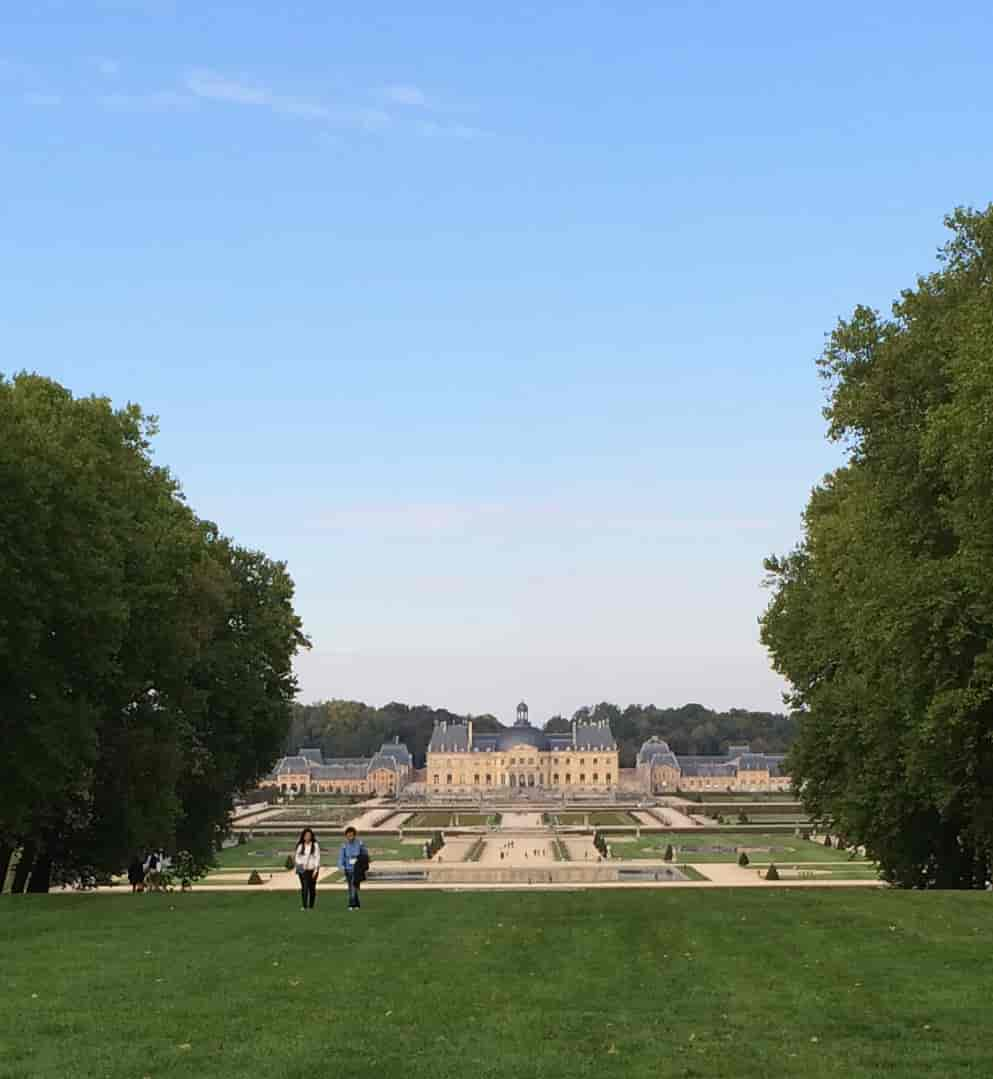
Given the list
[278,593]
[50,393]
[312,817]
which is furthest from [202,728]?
[312,817]

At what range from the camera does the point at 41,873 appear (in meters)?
26.3

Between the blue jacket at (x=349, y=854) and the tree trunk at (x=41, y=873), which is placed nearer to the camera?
the blue jacket at (x=349, y=854)

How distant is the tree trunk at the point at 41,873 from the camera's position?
26017 mm

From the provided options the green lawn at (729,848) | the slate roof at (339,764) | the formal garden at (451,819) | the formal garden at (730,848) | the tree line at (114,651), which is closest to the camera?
the tree line at (114,651)

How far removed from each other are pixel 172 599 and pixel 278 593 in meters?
8.65

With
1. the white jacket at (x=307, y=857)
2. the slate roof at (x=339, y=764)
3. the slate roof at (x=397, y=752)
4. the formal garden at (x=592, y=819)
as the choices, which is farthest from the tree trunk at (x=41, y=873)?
the slate roof at (x=397, y=752)

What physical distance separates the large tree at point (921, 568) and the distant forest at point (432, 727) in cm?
14647

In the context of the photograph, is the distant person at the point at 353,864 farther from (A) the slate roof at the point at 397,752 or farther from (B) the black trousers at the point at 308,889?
(A) the slate roof at the point at 397,752

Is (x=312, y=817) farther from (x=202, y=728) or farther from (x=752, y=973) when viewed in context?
(x=752, y=973)

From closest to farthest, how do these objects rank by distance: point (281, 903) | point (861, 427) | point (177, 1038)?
point (177, 1038) → point (281, 903) → point (861, 427)

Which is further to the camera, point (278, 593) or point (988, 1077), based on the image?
point (278, 593)

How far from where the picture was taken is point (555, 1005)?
31.3ft

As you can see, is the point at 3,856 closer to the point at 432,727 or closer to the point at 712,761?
the point at 712,761

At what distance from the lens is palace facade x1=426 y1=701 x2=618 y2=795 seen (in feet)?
507
